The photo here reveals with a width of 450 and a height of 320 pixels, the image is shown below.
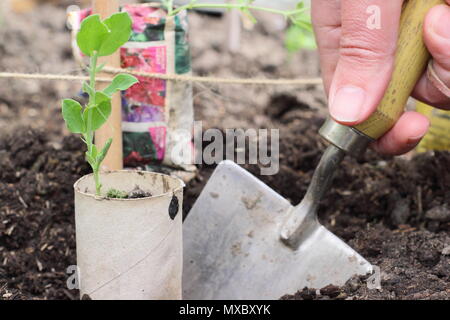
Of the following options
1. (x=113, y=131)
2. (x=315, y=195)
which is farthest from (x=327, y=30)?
(x=113, y=131)

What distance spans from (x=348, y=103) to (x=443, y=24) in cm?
22

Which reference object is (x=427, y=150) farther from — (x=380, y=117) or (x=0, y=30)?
(x=0, y=30)

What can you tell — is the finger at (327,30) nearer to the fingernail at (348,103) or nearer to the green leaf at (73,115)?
the fingernail at (348,103)

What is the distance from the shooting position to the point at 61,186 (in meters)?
1.37

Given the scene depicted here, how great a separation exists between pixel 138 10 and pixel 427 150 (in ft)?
2.88

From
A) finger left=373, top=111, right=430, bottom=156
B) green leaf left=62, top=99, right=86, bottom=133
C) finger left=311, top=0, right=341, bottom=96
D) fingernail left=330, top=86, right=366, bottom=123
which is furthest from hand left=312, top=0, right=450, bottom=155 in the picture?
green leaf left=62, top=99, right=86, bottom=133

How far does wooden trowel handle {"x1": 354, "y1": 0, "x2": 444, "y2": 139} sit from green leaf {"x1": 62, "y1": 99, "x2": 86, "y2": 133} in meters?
0.53

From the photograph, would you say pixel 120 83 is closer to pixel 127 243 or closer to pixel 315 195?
pixel 127 243

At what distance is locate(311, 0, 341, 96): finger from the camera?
4.25 feet

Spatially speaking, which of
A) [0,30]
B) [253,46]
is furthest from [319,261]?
[0,30]

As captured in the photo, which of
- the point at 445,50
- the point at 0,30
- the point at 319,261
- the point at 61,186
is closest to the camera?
the point at 445,50

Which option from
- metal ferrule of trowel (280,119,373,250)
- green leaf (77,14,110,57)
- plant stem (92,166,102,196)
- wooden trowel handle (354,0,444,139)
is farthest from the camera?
metal ferrule of trowel (280,119,373,250)

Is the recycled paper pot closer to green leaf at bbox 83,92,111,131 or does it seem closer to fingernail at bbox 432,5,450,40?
green leaf at bbox 83,92,111,131
